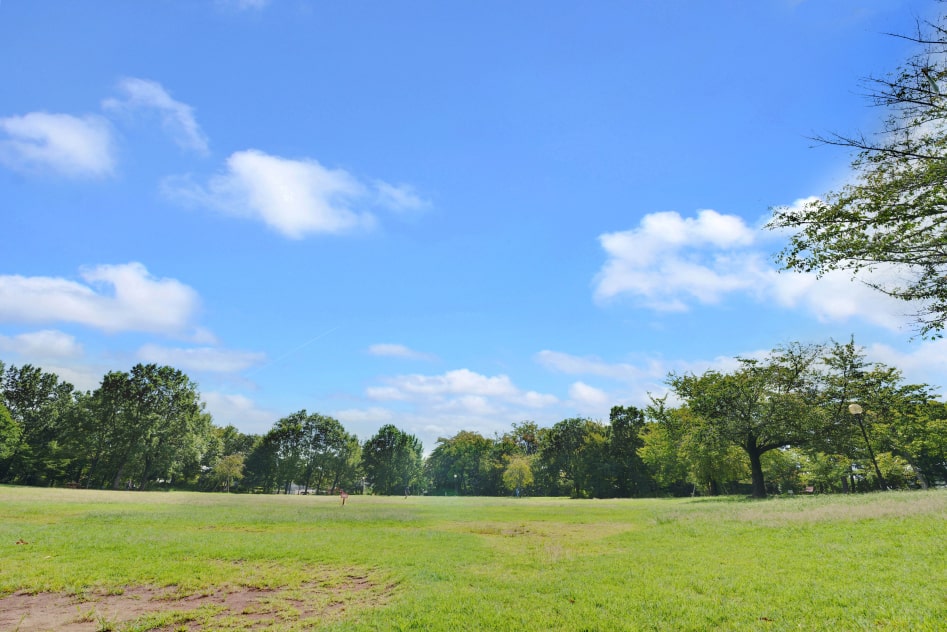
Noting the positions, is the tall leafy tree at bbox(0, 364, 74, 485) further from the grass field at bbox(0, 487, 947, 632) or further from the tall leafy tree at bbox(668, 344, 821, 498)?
the tall leafy tree at bbox(668, 344, 821, 498)

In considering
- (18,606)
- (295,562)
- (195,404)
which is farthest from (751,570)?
(195,404)

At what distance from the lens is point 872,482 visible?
6706cm

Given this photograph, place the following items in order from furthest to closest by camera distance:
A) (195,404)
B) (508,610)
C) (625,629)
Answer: (195,404)
(508,610)
(625,629)

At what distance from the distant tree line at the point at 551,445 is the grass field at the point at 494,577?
24987 millimetres

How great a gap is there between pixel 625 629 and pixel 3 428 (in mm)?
97042

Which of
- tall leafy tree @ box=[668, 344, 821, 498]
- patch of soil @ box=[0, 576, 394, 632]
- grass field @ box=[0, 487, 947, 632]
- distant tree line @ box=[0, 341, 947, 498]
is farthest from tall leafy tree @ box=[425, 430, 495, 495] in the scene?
patch of soil @ box=[0, 576, 394, 632]

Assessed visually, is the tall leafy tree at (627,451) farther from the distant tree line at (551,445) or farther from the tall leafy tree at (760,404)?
the tall leafy tree at (760,404)

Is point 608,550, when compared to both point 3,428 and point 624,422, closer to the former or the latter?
point 624,422

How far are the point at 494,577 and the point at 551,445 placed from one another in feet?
304

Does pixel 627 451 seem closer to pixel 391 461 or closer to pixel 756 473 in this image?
pixel 756 473

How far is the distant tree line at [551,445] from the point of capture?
41781 mm

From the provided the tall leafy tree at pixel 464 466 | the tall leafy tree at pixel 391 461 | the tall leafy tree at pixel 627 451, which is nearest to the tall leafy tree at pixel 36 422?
the tall leafy tree at pixel 391 461

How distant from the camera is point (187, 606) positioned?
925 cm

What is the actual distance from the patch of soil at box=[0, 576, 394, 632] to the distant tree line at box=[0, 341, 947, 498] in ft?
130
